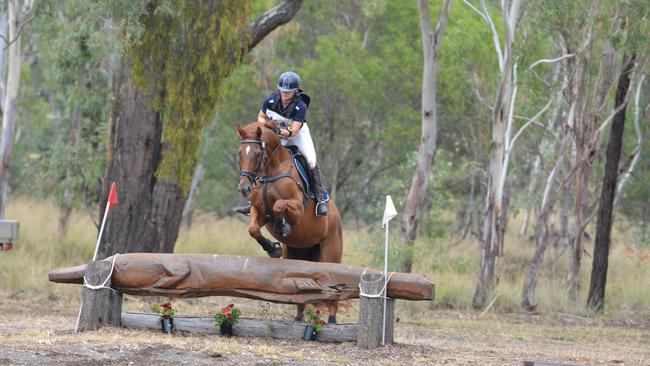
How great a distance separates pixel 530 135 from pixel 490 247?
1164cm

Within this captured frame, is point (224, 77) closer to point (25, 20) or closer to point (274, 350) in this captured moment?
point (25, 20)

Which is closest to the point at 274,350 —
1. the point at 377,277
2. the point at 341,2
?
the point at 377,277

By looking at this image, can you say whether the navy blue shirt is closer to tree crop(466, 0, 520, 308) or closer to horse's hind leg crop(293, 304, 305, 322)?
horse's hind leg crop(293, 304, 305, 322)

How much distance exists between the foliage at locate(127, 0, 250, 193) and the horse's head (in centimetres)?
→ 789

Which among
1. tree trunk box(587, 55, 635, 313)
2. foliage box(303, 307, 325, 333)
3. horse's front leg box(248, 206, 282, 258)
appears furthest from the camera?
tree trunk box(587, 55, 635, 313)

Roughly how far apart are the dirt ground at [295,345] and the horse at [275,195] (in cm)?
117

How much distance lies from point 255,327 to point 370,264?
11.9 meters

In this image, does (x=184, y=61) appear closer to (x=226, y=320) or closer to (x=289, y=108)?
(x=289, y=108)

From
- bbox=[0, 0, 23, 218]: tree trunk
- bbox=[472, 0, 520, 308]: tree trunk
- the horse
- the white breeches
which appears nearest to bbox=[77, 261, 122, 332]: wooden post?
the horse

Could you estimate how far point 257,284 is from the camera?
512 inches

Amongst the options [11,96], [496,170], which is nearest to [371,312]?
[496,170]

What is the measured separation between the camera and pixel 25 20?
26625 mm

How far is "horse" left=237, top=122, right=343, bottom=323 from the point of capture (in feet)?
40.2

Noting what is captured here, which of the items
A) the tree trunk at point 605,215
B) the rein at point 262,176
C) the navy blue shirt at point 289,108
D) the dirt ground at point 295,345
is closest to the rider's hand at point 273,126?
the rein at point 262,176
